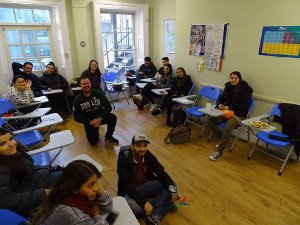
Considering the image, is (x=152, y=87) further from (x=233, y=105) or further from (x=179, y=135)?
(x=233, y=105)

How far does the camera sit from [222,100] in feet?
12.3

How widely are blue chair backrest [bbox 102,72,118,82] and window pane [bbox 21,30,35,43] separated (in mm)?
1789

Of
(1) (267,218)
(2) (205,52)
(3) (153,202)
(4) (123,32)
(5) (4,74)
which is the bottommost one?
(1) (267,218)

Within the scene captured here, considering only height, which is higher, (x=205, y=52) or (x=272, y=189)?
(x=205, y=52)

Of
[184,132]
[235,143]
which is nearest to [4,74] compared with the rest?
[184,132]

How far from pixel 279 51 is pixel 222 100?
1.10 metres

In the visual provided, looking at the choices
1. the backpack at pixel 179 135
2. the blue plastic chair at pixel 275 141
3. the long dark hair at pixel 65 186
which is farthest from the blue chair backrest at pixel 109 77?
the long dark hair at pixel 65 186

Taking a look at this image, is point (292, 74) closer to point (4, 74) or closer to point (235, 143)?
point (235, 143)

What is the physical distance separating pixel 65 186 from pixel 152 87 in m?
4.20

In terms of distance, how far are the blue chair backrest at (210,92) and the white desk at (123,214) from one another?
9.68 ft

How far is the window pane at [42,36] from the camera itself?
5.04 metres

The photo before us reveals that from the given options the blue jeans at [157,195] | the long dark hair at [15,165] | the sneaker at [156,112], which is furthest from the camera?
the sneaker at [156,112]

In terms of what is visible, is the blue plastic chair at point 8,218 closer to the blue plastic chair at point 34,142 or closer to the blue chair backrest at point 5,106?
the blue plastic chair at point 34,142

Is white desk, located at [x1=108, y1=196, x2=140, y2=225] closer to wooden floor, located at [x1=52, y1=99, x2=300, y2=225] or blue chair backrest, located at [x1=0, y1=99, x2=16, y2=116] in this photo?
wooden floor, located at [x1=52, y1=99, x2=300, y2=225]
